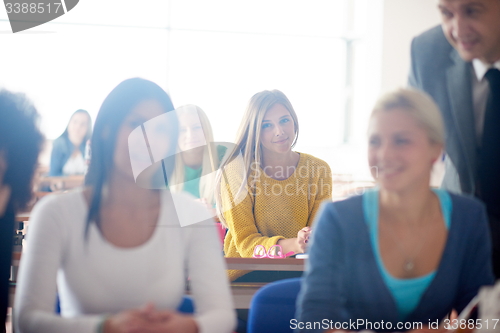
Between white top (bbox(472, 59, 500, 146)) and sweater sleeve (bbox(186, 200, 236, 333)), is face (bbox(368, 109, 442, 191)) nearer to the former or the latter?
white top (bbox(472, 59, 500, 146))

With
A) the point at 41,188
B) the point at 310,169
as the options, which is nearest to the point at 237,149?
the point at 310,169

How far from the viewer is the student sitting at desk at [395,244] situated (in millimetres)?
966

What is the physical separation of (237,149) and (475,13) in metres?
0.64

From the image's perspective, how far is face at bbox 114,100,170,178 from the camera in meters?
0.99

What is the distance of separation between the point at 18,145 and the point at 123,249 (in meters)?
0.34

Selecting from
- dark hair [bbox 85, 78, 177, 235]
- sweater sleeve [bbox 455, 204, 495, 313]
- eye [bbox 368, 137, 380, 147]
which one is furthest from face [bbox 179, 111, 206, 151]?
sweater sleeve [bbox 455, 204, 495, 313]

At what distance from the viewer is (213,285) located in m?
1.00

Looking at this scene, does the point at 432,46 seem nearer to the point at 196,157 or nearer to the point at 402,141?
the point at 402,141

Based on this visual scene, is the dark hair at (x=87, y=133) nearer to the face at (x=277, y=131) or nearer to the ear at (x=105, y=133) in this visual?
the ear at (x=105, y=133)

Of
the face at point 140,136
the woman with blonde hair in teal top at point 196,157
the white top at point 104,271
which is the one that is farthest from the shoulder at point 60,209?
the woman with blonde hair in teal top at point 196,157

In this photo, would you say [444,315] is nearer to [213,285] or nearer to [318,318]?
[318,318]

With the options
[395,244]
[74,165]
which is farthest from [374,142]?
[74,165]

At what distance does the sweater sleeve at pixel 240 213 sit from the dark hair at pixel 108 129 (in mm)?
342

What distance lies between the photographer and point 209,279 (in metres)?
1.01
